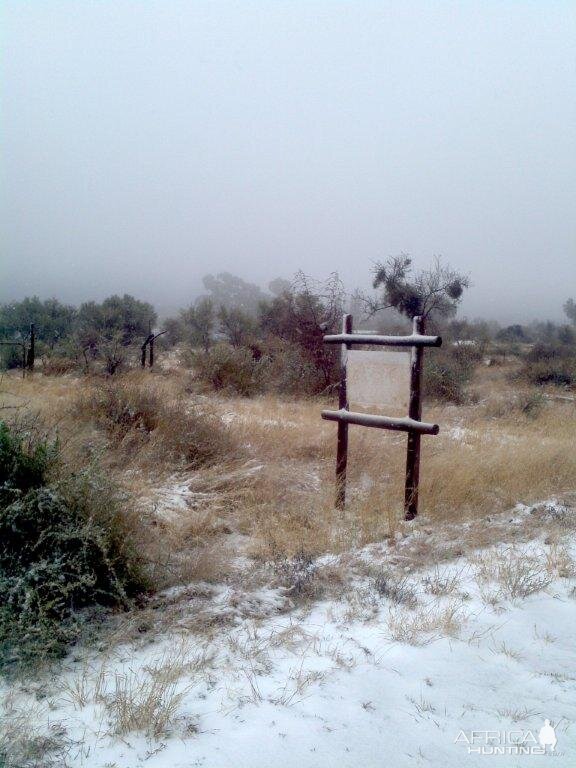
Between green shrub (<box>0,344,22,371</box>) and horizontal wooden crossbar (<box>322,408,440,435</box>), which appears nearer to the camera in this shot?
horizontal wooden crossbar (<box>322,408,440,435</box>)

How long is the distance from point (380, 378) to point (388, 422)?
0.48 m

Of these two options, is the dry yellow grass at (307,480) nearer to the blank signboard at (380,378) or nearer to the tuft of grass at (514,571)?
the tuft of grass at (514,571)

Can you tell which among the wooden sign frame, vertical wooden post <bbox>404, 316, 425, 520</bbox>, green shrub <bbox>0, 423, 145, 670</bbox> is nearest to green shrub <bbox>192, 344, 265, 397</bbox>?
the wooden sign frame

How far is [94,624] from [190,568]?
794 millimetres

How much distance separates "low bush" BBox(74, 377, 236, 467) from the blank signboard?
2.07 m

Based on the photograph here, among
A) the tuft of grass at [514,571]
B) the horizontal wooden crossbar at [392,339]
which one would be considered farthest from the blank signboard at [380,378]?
the tuft of grass at [514,571]

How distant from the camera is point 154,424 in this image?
24.0 ft

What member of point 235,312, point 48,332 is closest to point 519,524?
point 235,312

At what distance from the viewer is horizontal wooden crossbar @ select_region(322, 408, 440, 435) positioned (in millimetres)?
5020

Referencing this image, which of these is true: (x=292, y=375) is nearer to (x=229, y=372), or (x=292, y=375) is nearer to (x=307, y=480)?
(x=229, y=372)

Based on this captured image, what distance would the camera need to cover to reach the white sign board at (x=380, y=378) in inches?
209

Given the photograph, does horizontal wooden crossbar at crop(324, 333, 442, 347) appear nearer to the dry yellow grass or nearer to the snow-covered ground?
the dry yellow grass

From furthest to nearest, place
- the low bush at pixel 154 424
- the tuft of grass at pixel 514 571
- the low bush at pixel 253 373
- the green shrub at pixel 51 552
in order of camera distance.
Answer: the low bush at pixel 253 373 < the low bush at pixel 154 424 < the tuft of grass at pixel 514 571 < the green shrub at pixel 51 552

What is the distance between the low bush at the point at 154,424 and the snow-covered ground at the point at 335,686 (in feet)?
10.2
